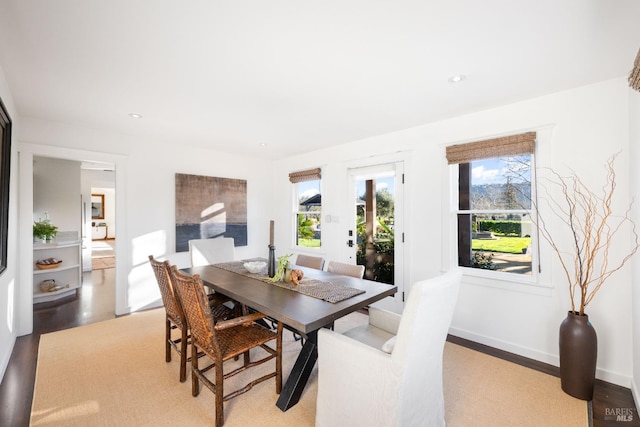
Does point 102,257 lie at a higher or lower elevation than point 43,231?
lower

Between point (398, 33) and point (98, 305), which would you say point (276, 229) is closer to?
point (98, 305)

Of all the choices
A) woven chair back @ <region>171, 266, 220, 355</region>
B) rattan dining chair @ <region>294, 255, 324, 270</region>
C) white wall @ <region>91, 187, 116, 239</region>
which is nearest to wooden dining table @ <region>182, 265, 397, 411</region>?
woven chair back @ <region>171, 266, 220, 355</region>

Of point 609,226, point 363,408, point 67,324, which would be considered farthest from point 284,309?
point 67,324

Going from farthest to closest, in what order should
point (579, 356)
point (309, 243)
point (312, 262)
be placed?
point (309, 243), point (312, 262), point (579, 356)

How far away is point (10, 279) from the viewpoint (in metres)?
2.71

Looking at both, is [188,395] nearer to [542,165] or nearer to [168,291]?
[168,291]

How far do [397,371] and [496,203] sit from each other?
2.26 m

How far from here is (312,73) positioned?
7.22ft

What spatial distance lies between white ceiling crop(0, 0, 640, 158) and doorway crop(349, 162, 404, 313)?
96 centimetres

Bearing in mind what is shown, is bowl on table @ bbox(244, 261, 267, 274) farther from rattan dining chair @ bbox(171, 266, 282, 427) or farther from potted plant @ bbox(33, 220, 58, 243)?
potted plant @ bbox(33, 220, 58, 243)

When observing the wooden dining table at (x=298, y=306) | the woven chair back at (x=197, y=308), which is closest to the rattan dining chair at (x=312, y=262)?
the wooden dining table at (x=298, y=306)

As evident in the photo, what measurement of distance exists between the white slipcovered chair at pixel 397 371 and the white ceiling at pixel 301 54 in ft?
4.69

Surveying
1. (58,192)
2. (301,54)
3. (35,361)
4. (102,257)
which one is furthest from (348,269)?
(102,257)

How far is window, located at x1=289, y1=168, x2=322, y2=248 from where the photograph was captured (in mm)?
4758
